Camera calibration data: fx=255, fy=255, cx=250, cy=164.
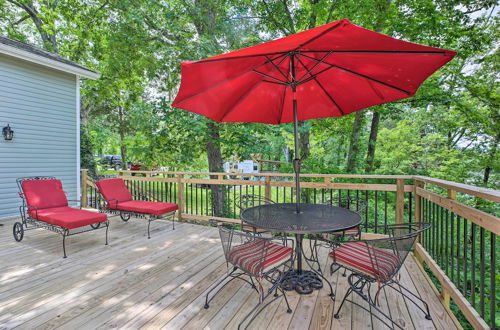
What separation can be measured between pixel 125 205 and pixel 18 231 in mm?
1554

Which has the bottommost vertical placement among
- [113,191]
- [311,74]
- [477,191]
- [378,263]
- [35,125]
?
[378,263]

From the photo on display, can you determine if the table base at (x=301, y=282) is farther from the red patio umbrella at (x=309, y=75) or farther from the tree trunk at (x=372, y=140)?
the tree trunk at (x=372, y=140)

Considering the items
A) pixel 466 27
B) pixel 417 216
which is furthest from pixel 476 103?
pixel 417 216

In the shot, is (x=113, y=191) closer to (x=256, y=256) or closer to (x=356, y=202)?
(x=256, y=256)

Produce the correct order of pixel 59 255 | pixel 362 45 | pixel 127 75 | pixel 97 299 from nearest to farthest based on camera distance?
pixel 362 45 < pixel 97 299 < pixel 59 255 < pixel 127 75

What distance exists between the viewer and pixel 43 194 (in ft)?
13.6

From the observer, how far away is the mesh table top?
6.78 feet

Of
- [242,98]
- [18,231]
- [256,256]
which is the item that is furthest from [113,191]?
[256,256]

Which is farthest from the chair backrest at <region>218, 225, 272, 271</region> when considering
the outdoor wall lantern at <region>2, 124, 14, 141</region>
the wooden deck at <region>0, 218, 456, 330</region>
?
the outdoor wall lantern at <region>2, 124, 14, 141</region>

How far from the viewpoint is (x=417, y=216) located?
133 inches

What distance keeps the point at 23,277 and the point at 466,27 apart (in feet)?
30.8

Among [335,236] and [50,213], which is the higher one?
[50,213]

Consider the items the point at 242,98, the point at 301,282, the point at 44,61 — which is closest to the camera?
the point at 301,282

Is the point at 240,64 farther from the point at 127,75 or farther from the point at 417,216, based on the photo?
the point at 127,75
